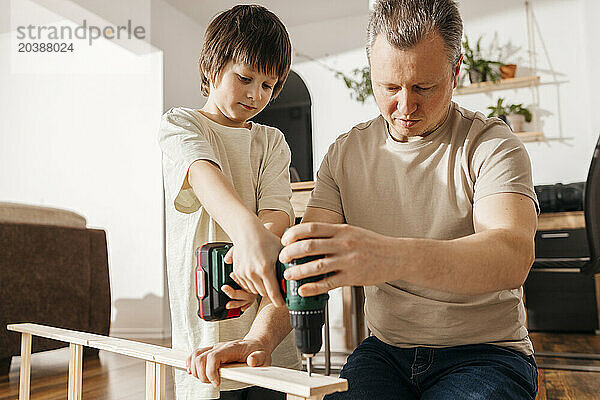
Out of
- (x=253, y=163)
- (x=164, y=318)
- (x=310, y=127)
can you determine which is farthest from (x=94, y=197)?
(x=253, y=163)

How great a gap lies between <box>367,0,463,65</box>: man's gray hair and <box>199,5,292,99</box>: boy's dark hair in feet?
0.65

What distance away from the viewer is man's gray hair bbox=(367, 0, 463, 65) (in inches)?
32.0

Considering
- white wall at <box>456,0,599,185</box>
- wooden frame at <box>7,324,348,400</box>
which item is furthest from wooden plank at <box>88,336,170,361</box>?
white wall at <box>456,0,599,185</box>

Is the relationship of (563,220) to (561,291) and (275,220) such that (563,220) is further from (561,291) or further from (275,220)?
(275,220)

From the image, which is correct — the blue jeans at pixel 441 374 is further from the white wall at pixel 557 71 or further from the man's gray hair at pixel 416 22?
the white wall at pixel 557 71

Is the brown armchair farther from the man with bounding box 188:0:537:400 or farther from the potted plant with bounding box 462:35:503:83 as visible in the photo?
the potted plant with bounding box 462:35:503:83

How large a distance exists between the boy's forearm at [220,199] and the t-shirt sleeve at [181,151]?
0.02m

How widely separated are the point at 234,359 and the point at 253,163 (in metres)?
0.41

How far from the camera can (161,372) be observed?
0.85 m

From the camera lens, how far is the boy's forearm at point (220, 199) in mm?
743

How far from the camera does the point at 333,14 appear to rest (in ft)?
14.7

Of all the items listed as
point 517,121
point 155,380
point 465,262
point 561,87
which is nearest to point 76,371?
point 155,380

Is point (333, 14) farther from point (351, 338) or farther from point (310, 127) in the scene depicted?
point (351, 338)

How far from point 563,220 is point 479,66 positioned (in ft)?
4.35
